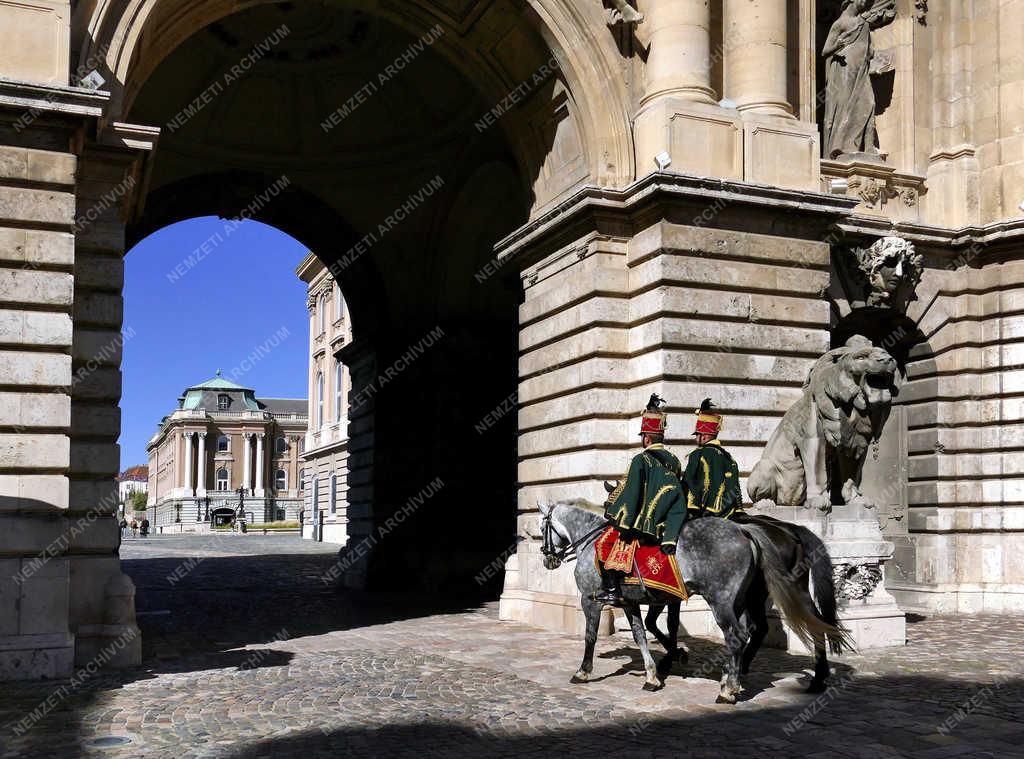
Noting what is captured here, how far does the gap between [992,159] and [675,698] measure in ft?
45.0

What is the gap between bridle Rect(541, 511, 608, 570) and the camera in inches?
417

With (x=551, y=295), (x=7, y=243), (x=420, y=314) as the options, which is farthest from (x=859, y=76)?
(x=7, y=243)

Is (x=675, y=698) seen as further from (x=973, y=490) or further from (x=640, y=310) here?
(x=973, y=490)

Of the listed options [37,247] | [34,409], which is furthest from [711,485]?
[37,247]

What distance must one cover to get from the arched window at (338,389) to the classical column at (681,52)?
4038 centimetres

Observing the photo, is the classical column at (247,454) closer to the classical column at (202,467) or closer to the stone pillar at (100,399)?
the classical column at (202,467)

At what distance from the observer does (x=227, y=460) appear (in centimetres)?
11656

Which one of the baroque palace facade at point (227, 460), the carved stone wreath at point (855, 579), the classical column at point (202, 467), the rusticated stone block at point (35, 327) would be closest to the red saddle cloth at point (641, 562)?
the carved stone wreath at point (855, 579)

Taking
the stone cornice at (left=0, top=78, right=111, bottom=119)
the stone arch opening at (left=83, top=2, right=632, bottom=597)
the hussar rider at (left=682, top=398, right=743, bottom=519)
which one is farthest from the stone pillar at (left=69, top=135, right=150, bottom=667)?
the stone arch opening at (left=83, top=2, right=632, bottom=597)

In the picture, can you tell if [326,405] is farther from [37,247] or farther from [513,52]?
[37,247]

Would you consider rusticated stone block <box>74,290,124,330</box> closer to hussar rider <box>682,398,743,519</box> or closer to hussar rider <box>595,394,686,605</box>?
hussar rider <box>595,394,686,605</box>

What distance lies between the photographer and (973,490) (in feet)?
62.3

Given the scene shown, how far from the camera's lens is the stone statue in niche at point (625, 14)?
610 inches

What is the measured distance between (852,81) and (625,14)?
577 cm
